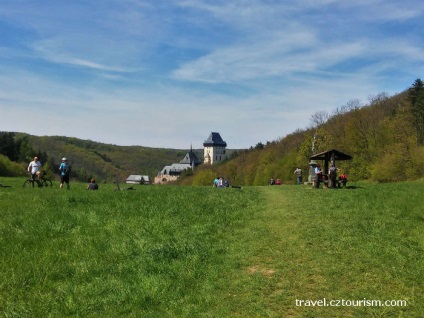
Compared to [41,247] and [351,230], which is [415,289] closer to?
[351,230]

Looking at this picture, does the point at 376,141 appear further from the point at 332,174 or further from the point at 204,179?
the point at 204,179

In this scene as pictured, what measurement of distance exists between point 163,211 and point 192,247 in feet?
16.1

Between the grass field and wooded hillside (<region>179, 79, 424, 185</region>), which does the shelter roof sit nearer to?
the grass field

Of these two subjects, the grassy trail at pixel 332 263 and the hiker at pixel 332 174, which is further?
the hiker at pixel 332 174

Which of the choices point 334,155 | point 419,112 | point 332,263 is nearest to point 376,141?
point 419,112

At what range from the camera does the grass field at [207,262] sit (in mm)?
6887

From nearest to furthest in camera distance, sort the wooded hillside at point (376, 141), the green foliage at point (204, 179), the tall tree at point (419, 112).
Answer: the wooded hillside at point (376, 141) → the tall tree at point (419, 112) → the green foliage at point (204, 179)

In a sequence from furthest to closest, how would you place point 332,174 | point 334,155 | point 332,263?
point 334,155
point 332,174
point 332,263

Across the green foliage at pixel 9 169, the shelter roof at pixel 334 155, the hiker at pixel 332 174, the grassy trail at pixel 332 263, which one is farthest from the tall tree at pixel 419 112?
the green foliage at pixel 9 169

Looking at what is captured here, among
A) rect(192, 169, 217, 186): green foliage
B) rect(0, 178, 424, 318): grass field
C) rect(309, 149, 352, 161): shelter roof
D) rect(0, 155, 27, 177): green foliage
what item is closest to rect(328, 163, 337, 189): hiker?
rect(309, 149, 352, 161): shelter roof

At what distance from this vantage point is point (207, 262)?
916 centimetres

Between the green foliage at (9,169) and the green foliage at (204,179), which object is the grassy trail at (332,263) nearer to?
the green foliage at (9,169)

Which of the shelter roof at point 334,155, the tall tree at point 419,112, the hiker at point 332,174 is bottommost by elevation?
the hiker at point 332,174

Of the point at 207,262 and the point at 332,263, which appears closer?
the point at 332,263
